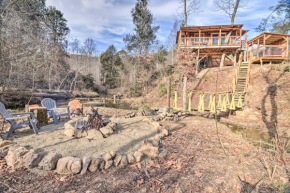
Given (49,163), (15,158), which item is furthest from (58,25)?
(49,163)

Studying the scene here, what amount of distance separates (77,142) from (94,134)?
1.31ft

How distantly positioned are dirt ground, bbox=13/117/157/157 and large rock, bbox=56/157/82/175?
1.43ft

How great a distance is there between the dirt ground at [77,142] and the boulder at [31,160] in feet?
1.36

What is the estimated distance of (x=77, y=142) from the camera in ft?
10.5

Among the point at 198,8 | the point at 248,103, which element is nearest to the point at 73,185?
the point at 248,103

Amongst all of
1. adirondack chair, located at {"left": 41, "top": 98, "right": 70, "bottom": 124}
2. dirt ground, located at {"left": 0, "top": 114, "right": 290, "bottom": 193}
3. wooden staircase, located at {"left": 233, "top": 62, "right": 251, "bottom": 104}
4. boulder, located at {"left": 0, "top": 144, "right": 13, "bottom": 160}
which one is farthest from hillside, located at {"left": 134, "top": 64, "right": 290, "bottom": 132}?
boulder, located at {"left": 0, "top": 144, "right": 13, "bottom": 160}

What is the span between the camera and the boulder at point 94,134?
344cm

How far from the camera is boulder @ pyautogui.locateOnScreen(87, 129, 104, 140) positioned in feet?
11.3

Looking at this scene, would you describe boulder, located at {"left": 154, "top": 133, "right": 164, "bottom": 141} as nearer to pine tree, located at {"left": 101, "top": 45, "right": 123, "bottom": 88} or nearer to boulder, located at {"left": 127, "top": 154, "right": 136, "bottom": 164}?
boulder, located at {"left": 127, "top": 154, "right": 136, "bottom": 164}

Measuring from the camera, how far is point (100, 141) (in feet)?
10.9

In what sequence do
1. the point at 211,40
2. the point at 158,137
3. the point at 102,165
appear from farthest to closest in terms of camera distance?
1. the point at 211,40
2. the point at 158,137
3. the point at 102,165

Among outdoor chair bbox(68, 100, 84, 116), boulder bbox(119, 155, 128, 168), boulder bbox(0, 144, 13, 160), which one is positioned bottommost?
boulder bbox(119, 155, 128, 168)

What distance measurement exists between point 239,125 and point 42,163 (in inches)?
281

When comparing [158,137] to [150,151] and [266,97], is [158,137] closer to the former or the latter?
[150,151]
